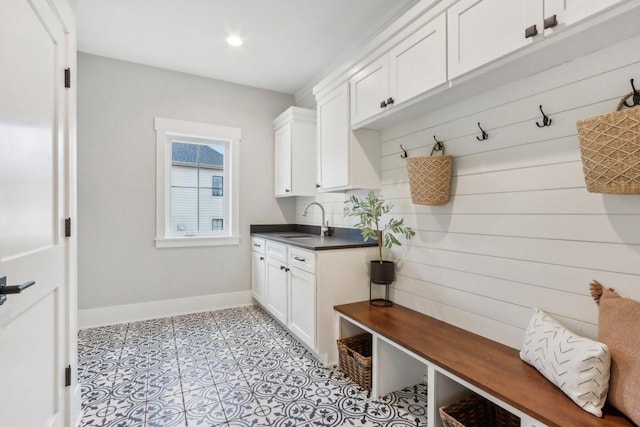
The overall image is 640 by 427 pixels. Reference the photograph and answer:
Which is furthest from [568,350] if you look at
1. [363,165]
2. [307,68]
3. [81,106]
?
[81,106]

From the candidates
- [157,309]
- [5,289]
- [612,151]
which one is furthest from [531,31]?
[157,309]

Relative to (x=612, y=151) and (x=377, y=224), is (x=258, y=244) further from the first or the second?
(x=612, y=151)

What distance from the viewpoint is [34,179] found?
1239 millimetres

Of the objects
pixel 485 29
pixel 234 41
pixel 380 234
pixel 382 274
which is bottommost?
pixel 382 274

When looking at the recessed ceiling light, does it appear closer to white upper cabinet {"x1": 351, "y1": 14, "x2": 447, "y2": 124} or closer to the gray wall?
the gray wall

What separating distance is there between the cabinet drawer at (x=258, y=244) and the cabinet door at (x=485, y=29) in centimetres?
250

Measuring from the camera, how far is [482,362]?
4.78 ft

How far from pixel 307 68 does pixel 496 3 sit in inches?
90.7

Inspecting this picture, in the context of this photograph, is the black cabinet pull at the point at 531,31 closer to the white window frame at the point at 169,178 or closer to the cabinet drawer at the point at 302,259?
the cabinet drawer at the point at 302,259

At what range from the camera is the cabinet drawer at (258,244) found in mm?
3414

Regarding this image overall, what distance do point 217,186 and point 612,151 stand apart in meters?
3.54

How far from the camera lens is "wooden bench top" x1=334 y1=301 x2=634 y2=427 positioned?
1084 mm

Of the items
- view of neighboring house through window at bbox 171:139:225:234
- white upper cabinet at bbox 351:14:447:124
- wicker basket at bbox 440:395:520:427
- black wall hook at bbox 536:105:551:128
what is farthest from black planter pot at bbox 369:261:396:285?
view of neighboring house through window at bbox 171:139:225:234

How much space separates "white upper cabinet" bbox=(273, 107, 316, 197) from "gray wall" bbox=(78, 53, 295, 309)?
1.77 feet
